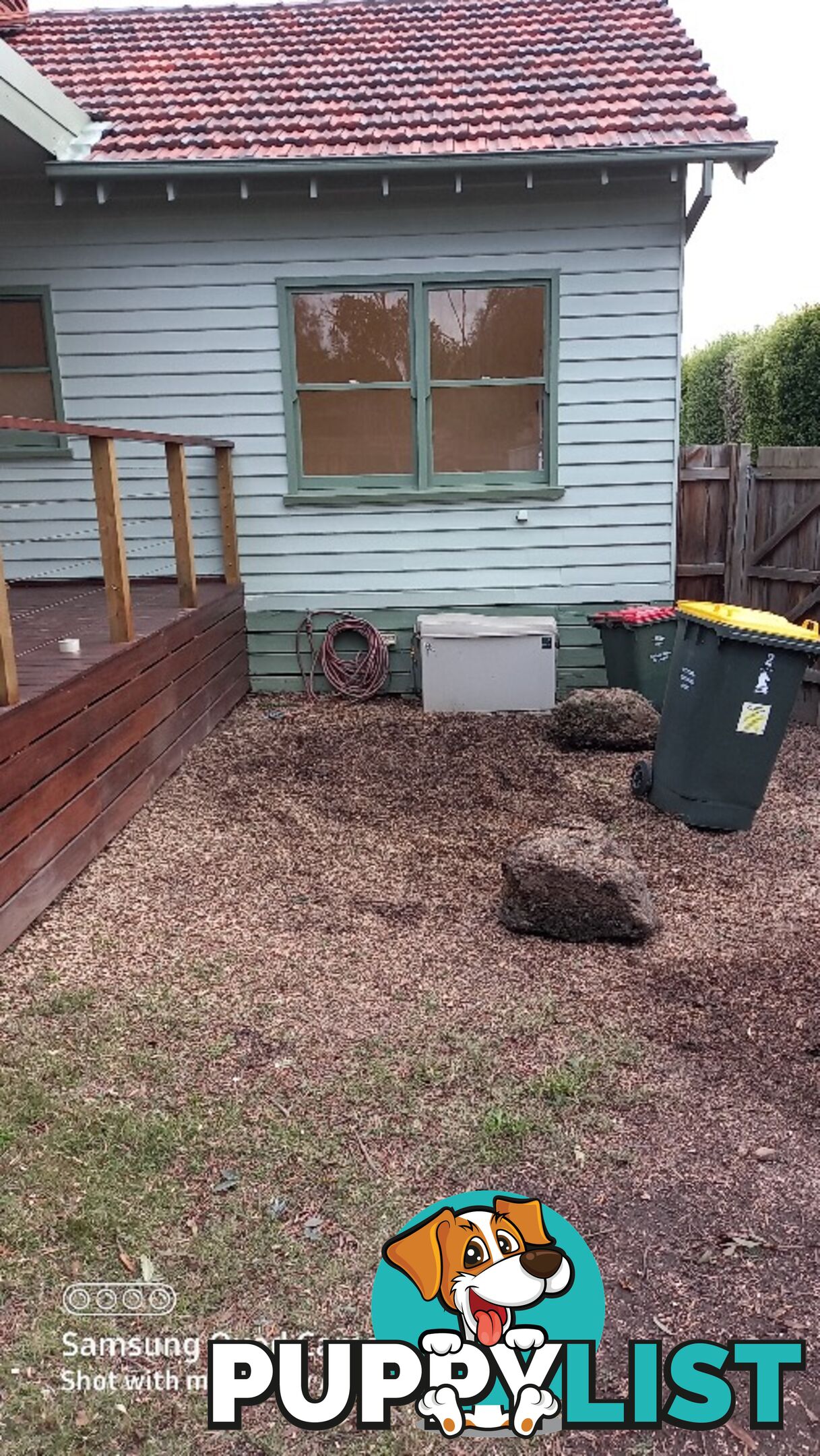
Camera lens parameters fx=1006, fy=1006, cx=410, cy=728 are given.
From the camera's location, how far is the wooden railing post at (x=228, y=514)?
21.6 ft

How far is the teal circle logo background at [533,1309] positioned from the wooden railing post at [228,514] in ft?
17.5

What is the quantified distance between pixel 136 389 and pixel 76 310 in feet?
2.04

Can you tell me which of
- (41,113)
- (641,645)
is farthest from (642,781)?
(41,113)

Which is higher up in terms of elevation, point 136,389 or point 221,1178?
point 136,389

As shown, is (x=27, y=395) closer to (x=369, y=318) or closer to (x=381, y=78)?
(x=369, y=318)

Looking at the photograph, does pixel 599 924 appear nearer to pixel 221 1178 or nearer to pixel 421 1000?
pixel 421 1000

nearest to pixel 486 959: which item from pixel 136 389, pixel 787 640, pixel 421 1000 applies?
pixel 421 1000

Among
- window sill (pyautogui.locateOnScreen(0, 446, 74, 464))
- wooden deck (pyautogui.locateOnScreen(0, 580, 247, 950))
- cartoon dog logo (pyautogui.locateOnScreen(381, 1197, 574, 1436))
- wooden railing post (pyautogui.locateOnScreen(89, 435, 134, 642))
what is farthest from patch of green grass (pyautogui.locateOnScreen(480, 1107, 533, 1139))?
window sill (pyautogui.locateOnScreen(0, 446, 74, 464))

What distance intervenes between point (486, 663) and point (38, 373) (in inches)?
142

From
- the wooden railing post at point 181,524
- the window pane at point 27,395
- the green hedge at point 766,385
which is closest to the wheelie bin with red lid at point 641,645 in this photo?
the wooden railing post at point 181,524

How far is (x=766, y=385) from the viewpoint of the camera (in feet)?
32.2

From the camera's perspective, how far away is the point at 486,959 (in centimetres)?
339

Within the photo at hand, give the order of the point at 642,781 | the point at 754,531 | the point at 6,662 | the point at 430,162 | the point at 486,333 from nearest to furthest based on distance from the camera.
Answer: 1. the point at 6,662
2. the point at 642,781
3. the point at 430,162
4. the point at 486,333
5. the point at 754,531

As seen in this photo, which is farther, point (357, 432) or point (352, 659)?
point (352, 659)
